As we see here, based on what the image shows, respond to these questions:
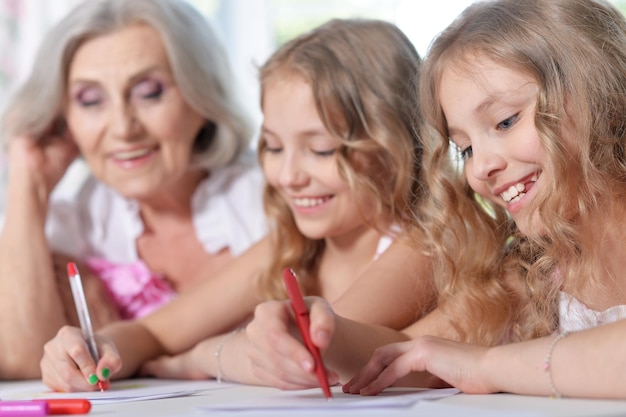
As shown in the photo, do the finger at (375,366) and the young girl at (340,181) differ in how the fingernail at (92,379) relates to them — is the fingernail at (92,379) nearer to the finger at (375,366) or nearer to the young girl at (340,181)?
the young girl at (340,181)

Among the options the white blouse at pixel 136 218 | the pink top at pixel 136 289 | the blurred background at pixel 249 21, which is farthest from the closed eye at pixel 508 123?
the blurred background at pixel 249 21

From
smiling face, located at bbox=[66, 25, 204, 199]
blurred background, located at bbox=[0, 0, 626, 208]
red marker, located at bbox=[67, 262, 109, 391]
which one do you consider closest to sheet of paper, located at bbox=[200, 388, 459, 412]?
red marker, located at bbox=[67, 262, 109, 391]

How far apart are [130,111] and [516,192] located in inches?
38.9

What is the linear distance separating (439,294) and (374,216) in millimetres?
208

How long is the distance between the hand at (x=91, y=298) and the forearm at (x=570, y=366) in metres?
1.08

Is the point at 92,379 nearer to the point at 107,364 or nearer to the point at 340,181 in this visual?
the point at 107,364

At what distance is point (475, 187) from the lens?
1343 mm

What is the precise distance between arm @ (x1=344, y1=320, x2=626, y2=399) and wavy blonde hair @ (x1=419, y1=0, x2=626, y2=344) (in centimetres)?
23

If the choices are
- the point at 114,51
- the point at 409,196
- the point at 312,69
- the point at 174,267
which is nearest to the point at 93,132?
the point at 114,51

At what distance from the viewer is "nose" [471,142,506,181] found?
4.17ft

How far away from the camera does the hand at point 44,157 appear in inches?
83.7

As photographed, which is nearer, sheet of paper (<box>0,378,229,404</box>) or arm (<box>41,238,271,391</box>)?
sheet of paper (<box>0,378,229,404</box>)

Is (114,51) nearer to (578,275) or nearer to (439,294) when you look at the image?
(439,294)

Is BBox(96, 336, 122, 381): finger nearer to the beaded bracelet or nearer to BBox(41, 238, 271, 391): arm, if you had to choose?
BBox(41, 238, 271, 391): arm
